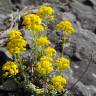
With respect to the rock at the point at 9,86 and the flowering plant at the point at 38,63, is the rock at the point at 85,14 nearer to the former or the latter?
the flowering plant at the point at 38,63

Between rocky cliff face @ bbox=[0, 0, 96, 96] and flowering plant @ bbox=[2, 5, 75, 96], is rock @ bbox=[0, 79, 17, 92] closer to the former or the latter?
flowering plant @ bbox=[2, 5, 75, 96]

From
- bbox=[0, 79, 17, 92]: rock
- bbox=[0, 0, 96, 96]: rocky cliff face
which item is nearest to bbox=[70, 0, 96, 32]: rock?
bbox=[0, 0, 96, 96]: rocky cliff face

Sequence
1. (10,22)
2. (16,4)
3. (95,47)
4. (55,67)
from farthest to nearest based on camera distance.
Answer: (16,4), (10,22), (95,47), (55,67)

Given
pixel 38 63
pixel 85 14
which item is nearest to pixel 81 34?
pixel 85 14

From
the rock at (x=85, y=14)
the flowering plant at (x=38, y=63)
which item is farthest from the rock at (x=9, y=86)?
the rock at (x=85, y=14)

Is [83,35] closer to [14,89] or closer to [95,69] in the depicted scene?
[95,69]

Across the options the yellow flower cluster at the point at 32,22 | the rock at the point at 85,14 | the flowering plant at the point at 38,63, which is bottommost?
the rock at the point at 85,14

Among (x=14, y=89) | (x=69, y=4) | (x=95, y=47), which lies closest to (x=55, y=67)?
(x=14, y=89)
